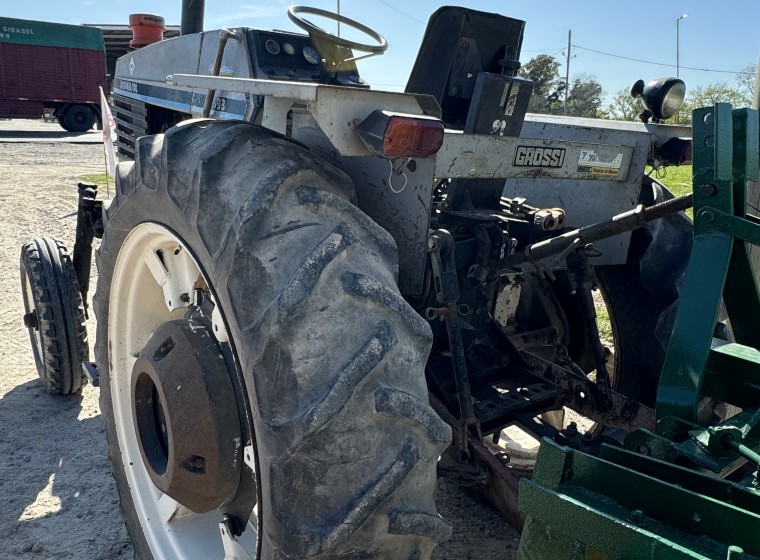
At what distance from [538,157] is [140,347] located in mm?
1495

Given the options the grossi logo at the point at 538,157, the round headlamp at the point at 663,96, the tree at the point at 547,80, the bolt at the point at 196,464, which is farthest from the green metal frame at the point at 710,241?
the tree at the point at 547,80

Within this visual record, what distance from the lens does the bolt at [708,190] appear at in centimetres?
165

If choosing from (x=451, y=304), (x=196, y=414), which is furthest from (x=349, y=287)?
(x=451, y=304)

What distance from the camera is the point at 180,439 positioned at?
6.24 feet

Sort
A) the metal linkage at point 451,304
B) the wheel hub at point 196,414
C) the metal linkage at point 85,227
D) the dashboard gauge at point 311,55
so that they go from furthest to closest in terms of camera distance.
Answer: the metal linkage at point 85,227
the dashboard gauge at point 311,55
the metal linkage at point 451,304
the wheel hub at point 196,414

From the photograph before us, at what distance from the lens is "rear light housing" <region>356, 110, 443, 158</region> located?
1.58 meters

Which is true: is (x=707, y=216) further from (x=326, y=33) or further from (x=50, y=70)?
(x=50, y=70)

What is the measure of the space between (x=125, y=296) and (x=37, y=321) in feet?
5.71

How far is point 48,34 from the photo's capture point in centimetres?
2295

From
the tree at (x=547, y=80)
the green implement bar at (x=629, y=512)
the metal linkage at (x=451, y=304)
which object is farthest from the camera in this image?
the tree at (x=547, y=80)

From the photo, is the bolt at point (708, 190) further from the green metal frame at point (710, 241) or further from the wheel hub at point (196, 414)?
the wheel hub at point (196, 414)

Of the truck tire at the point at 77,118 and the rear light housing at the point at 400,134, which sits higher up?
the rear light housing at the point at 400,134

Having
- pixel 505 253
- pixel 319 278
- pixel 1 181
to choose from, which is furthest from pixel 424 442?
pixel 1 181

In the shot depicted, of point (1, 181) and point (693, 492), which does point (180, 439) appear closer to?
point (693, 492)
